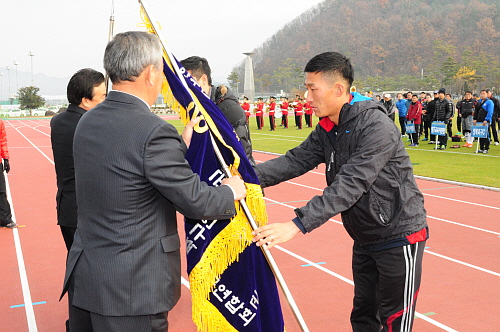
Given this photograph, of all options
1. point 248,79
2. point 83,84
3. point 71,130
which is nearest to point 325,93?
point 83,84

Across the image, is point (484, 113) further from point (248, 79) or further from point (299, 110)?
point (248, 79)

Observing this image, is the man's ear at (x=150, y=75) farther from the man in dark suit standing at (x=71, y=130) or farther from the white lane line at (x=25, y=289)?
the white lane line at (x=25, y=289)

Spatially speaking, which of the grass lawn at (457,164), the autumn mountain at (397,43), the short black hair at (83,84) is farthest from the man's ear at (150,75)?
the autumn mountain at (397,43)

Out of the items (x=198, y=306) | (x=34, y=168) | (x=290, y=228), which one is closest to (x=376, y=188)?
(x=290, y=228)

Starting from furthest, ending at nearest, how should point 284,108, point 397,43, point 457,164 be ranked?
1. point 397,43
2. point 284,108
3. point 457,164

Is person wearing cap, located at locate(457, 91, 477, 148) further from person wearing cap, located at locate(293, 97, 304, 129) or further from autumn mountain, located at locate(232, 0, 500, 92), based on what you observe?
autumn mountain, located at locate(232, 0, 500, 92)

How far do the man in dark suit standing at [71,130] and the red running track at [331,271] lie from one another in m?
1.23

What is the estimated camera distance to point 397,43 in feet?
398

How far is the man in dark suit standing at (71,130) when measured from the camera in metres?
3.96

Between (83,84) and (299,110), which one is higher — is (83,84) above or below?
above

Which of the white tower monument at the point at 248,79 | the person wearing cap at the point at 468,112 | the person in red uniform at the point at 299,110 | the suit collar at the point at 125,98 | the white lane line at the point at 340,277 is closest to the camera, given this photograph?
the suit collar at the point at 125,98

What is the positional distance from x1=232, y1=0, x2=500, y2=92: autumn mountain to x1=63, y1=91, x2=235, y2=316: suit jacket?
3087 inches

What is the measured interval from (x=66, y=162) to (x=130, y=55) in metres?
2.15

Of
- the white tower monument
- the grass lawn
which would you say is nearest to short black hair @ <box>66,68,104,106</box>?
the grass lawn
